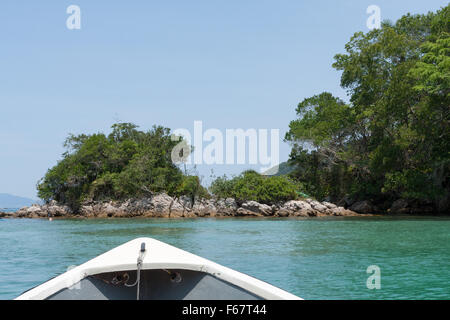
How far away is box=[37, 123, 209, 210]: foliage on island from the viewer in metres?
40.3

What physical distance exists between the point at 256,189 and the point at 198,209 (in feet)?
18.7

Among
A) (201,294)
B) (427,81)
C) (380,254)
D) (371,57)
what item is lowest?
(380,254)

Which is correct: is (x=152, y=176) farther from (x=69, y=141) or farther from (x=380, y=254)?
(x=380, y=254)

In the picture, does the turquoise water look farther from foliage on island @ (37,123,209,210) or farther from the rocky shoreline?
foliage on island @ (37,123,209,210)

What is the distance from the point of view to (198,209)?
38938 mm

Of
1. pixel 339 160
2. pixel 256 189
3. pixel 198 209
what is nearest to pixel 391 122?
pixel 339 160

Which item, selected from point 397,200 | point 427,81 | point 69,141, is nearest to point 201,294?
point 427,81

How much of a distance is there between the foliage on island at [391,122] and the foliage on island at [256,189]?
4246 millimetres

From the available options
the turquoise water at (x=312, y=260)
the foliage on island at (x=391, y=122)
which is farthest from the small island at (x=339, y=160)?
the turquoise water at (x=312, y=260)

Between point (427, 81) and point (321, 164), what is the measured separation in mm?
17608

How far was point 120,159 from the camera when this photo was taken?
43.3 meters

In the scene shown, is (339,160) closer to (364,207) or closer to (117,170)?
(364,207)

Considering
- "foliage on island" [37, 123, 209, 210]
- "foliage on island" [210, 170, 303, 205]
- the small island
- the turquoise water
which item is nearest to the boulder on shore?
the small island
